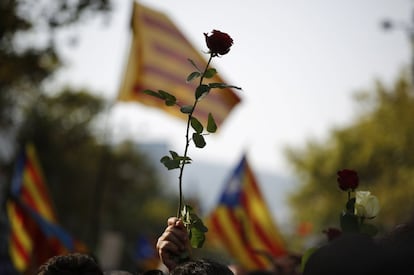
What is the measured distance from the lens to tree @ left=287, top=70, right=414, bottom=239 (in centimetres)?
2528

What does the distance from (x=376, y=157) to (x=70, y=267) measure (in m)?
24.8

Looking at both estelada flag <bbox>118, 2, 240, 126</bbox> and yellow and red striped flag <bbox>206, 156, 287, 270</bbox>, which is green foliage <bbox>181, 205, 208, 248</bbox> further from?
estelada flag <bbox>118, 2, 240, 126</bbox>

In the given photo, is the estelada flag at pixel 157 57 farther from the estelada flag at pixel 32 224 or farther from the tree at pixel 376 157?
Result: the tree at pixel 376 157

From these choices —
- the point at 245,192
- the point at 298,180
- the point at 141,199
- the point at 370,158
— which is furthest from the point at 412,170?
the point at 141,199

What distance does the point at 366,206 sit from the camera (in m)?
2.63

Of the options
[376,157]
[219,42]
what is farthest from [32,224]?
[376,157]

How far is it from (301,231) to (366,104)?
1050cm

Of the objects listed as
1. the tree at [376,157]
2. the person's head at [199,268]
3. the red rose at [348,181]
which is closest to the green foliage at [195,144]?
the person's head at [199,268]

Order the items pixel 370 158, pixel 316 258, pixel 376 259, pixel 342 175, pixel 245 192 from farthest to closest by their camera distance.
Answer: pixel 370 158
pixel 245 192
pixel 342 175
pixel 316 258
pixel 376 259

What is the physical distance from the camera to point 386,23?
46.6 feet

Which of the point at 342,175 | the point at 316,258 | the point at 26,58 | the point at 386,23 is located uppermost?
the point at 386,23

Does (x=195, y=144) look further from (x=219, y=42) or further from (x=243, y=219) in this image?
(x=243, y=219)

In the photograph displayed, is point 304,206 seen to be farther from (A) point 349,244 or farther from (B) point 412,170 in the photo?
(A) point 349,244

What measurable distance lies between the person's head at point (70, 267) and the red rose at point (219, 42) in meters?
0.95
